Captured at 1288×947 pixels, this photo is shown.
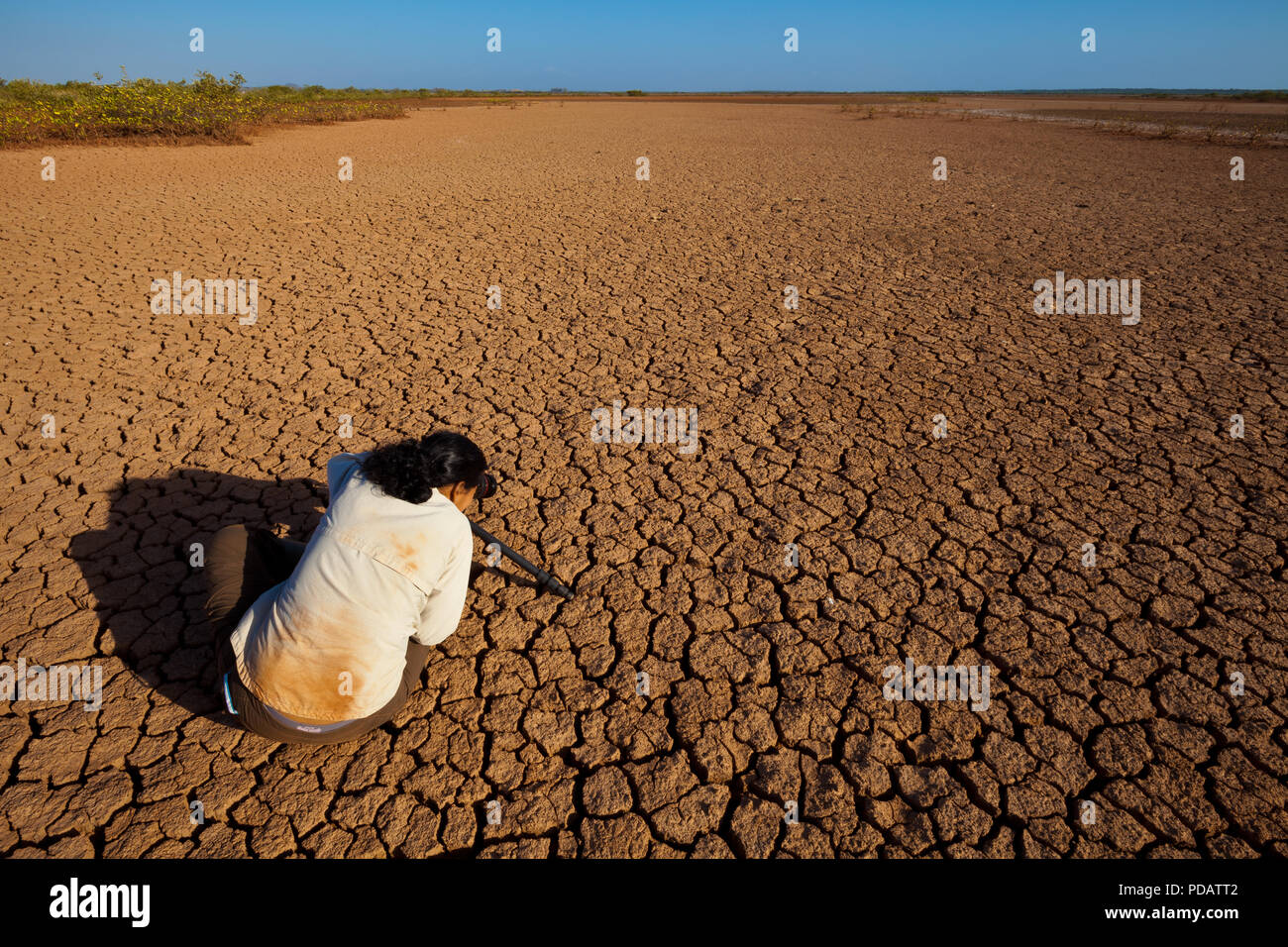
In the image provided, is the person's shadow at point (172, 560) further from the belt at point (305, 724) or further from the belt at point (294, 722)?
the belt at point (305, 724)

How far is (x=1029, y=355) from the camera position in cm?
504

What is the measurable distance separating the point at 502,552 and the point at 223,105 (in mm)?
19164

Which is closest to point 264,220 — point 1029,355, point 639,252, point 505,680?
point 639,252

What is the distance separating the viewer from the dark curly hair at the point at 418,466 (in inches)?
79.4

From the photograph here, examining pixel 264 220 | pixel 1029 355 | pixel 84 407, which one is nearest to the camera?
pixel 84 407

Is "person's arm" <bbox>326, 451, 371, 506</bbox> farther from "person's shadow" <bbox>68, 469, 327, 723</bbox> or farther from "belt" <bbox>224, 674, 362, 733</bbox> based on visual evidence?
"belt" <bbox>224, 674, 362, 733</bbox>

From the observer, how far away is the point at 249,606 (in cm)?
237

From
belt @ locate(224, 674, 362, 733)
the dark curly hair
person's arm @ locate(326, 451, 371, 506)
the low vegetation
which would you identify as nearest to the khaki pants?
belt @ locate(224, 674, 362, 733)

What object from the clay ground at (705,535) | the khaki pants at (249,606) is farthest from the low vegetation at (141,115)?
the khaki pants at (249,606)

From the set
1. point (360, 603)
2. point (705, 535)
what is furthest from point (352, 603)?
point (705, 535)

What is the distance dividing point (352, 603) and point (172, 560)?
6.10 ft

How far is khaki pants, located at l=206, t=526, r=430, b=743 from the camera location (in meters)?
2.18

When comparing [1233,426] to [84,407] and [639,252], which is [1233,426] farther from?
[84,407]

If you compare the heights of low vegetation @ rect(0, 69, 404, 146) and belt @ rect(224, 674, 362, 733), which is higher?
low vegetation @ rect(0, 69, 404, 146)
